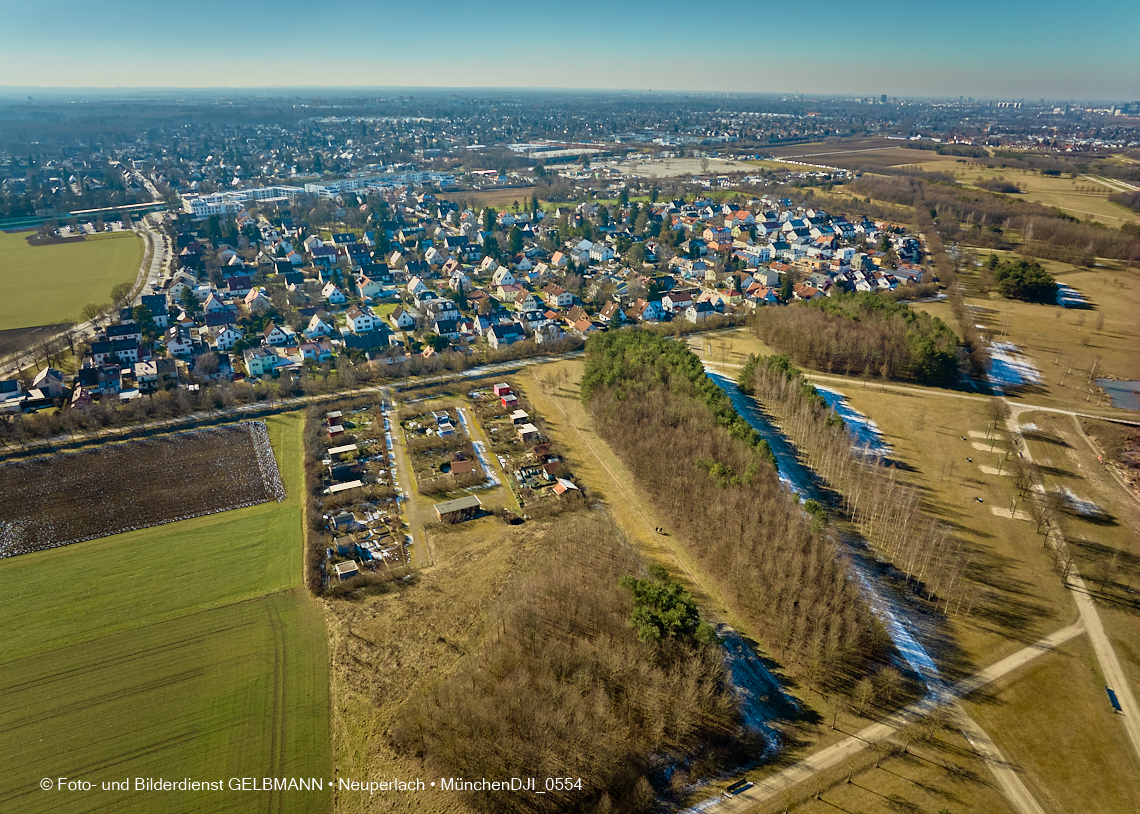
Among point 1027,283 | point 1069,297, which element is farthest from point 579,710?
point 1069,297

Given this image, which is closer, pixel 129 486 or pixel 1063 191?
pixel 129 486

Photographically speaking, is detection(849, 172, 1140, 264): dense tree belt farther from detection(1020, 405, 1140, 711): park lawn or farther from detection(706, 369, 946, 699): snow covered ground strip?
detection(706, 369, 946, 699): snow covered ground strip

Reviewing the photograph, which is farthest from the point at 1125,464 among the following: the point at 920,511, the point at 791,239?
the point at 791,239

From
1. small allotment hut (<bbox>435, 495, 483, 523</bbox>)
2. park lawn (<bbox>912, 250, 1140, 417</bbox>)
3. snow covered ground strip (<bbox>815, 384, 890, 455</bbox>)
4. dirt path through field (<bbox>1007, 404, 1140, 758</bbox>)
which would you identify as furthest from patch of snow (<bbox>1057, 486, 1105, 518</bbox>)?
small allotment hut (<bbox>435, 495, 483, 523</bbox>)

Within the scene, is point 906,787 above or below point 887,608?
below

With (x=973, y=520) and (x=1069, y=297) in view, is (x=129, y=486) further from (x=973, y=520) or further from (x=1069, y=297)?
(x=1069, y=297)

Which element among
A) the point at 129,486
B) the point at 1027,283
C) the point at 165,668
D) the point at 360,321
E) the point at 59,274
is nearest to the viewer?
the point at 165,668
